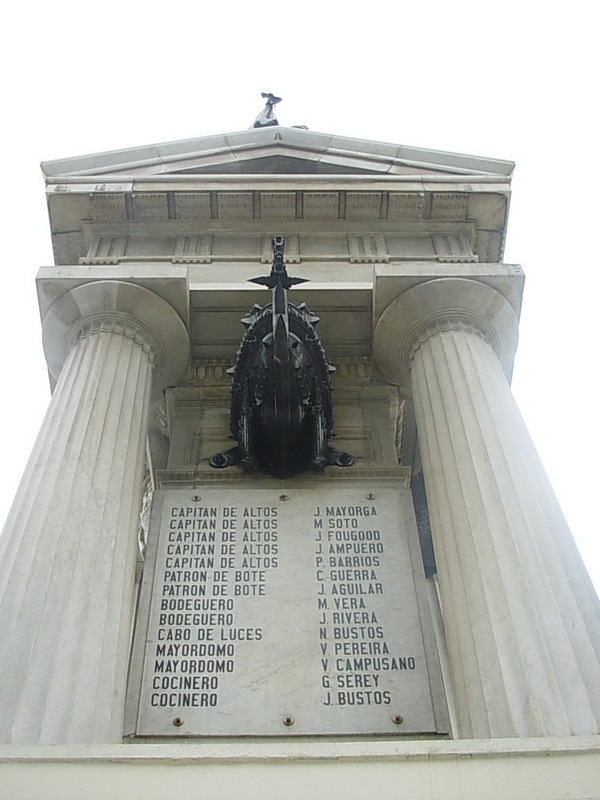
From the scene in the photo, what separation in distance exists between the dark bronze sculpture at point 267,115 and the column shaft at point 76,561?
9870 millimetres

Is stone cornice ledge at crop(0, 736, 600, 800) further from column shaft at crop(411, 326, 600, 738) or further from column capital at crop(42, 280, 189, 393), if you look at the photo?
column capital at crop(42, 280, 189, 393)

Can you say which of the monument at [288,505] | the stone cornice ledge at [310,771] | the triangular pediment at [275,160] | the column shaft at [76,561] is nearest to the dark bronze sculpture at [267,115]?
the triangular pediment at [275,160]

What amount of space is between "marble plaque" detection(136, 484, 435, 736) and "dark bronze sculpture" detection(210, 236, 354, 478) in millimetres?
532

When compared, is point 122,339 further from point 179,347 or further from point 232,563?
point 232,563

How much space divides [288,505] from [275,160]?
705 centimetres

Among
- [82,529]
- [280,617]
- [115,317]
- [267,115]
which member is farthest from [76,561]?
[267,115]

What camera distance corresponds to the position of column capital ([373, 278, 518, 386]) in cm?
1268

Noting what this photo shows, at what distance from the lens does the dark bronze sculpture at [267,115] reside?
19766 millimetres

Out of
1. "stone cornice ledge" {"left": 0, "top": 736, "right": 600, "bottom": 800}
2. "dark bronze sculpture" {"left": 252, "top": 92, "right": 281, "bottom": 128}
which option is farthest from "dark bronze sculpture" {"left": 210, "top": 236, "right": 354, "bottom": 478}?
"dark bronze sculpture" {"left": 252, "top": 92, "right": 281, "bottom": 128}

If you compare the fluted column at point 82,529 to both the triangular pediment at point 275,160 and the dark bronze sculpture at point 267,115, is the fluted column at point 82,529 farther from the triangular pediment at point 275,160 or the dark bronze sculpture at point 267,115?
the dark bronze sculpture at point 267,115

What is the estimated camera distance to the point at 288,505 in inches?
470

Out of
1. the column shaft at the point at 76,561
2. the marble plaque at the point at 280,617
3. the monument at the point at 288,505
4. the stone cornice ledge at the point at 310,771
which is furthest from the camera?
the marble plaque at the point at 280,617

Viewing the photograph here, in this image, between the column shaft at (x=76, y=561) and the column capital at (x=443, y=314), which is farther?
the column capital at (x=443, y=314)

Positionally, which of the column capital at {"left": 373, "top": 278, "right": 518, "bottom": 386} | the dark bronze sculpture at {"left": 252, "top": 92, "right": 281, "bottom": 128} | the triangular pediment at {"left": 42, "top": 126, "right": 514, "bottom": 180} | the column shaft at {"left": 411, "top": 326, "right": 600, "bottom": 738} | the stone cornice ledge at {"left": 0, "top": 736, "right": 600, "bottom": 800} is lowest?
the stone cornice ledge at {"left": 0, "top": 736, "right": 600, "bottom": 800}
